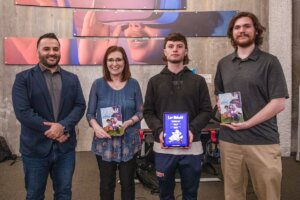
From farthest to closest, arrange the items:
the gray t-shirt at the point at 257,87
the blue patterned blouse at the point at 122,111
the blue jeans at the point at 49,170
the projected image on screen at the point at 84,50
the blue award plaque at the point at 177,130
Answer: the projected image on screen at the point at 84,50
the blue patterned blouse at the point at 122,111
the blue jeans at the point at 49,170
the blue award plaque at the point at 177,130
the gray t-shirt at the point at 257,87

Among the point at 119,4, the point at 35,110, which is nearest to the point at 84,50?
the point at 119,4

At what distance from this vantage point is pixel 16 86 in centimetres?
222

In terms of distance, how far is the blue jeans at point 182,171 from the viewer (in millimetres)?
2195

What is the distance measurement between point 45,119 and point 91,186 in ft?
6.06

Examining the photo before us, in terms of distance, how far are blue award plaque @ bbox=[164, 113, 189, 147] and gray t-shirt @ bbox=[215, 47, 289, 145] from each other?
0.33 metres

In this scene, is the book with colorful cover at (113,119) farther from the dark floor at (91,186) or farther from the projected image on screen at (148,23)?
the projected image on screen at (148,23)

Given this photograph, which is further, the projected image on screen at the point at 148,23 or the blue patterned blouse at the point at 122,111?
the projected image on screen at the point at 148,23

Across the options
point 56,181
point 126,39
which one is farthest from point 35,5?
point 56,181

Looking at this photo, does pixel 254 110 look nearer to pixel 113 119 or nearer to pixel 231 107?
pixel 231 107

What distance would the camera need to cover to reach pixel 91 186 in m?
3.82

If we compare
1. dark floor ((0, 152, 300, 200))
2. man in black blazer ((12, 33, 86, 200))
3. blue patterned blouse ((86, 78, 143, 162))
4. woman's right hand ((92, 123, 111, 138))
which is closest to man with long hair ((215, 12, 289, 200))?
blue patterned blouse ((86, 78, 143, 162))

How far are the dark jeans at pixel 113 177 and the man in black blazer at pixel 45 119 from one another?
0.87ft

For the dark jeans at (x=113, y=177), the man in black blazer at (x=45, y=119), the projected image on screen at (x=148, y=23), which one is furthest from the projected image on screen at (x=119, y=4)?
the dark jeans at (x=113, y=177)

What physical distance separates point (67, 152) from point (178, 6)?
3769 millimetres
